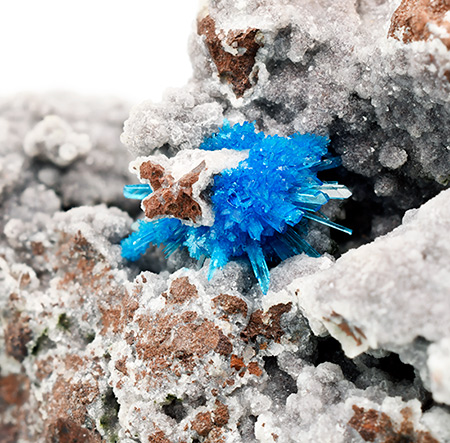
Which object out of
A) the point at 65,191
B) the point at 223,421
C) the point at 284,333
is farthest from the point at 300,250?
the point at 65,191

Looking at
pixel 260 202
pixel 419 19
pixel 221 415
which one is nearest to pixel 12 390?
pixel 221 415

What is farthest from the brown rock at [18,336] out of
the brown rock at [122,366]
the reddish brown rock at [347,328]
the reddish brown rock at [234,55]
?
the reddish brown rock at [347,328]

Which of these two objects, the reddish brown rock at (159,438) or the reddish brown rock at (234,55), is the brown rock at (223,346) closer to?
the reddish brown rock at (159,438)

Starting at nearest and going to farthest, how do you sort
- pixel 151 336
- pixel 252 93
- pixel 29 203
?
pixel 151 336
pixel 252 93
pixel 29 203

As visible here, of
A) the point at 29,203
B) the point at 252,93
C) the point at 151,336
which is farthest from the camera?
the point at 29,203

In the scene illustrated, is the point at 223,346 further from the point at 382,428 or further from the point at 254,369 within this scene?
the point at 382,428

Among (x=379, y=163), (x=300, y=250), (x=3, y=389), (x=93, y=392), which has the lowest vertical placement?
(x=3, y=389)

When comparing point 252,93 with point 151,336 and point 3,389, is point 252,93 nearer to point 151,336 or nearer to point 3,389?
point 151,336
